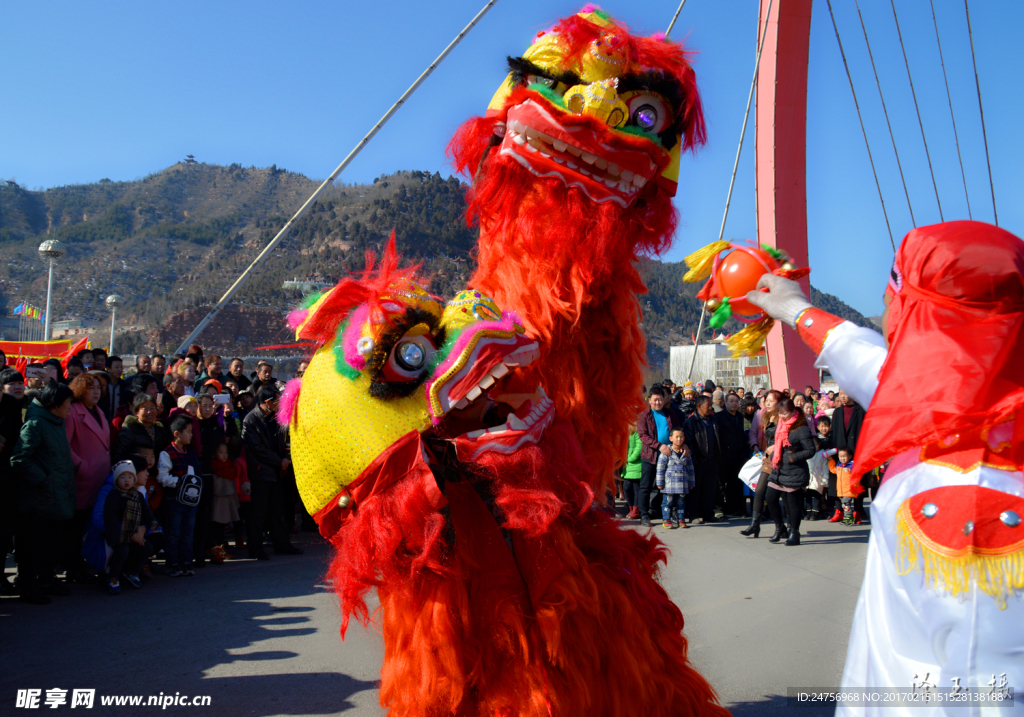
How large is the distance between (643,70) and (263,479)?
15.2 ft

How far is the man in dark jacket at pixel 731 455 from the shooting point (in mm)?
8125

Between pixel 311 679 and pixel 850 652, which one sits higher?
pixel 850 652

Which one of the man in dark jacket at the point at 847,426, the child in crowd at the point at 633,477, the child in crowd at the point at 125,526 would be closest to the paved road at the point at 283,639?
the child in crowd at the point at 125,526

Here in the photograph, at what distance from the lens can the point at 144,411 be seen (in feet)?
15.9

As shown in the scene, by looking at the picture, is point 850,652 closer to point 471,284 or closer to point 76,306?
point 471,284

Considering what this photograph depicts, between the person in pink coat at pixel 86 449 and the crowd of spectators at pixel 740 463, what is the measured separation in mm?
3986

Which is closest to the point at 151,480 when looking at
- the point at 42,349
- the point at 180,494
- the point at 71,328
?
the point at 180,494

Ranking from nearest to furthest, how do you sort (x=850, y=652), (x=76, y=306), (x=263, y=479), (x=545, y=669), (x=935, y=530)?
(x=935, y=530) → (x=850, y=652) → (x=545, y=669) → (x=263, y=479) → (x=76, y=306)

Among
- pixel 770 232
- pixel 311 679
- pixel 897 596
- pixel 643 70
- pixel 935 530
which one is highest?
pixel 770 232

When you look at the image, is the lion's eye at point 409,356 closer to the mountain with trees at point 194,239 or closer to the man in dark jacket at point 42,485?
the man in dark jacket at point 42,485

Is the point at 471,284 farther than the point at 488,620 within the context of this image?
Yes

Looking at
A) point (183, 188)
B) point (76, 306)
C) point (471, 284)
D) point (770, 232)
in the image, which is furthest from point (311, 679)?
point (183, 188)

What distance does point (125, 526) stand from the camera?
176 inches

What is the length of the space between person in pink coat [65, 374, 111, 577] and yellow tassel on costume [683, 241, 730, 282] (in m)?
4.24
